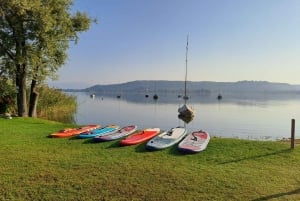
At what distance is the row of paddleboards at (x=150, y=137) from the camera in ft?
37.0

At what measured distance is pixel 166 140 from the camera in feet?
39.5

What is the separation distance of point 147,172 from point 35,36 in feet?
47.1

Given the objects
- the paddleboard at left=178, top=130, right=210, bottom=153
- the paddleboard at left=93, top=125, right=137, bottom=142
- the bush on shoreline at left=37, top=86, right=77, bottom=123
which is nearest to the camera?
the paddleboard at left=178, top=130, right=210, bottom=153

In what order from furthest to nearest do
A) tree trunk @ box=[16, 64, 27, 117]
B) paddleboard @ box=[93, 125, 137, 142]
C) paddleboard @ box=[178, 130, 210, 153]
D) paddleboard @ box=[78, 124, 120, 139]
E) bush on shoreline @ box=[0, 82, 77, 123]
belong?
1. bush on shoreline @ box=[0, 82, 77, 123]
2. tree trunk @ box=[16, 64, 27, 117]
3. paddleboard @ box=[78, 124, 120, 139]
4. paddleboard @ box=[93, 125, 137, 142]
5. paddleboard @ box=[178, 130, 210, 153]

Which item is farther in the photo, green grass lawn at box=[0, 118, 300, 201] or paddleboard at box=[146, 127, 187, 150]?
paddleboard at box=[146, 127, 187, 150]

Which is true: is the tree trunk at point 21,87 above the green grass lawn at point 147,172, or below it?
above

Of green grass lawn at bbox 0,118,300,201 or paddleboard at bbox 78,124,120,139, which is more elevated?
paddleboard at bbox 78,124,120,139

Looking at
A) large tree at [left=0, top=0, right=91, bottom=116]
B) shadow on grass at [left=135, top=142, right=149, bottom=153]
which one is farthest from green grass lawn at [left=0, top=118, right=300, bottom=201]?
large tree at [left=0, top=0, right=91, bottom=116]

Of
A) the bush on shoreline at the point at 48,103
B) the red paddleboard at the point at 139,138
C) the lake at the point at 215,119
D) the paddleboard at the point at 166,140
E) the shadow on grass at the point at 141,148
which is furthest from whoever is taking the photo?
the lake at the point at 215,119

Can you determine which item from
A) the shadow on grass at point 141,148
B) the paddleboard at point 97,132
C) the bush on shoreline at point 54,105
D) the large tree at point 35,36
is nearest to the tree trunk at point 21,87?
the large tree at point 35,36

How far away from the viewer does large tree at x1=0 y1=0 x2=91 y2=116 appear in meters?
19.5

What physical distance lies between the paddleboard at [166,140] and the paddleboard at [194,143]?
0.33 meters

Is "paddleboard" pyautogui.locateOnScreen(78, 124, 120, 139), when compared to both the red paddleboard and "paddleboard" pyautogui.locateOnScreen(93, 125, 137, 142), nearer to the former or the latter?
"paddleboard" pyautogui.locateOnScreen(93, 125, 137, 142)

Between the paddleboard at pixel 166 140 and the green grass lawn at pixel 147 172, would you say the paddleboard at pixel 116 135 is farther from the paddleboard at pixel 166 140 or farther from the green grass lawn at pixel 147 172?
the paddleboard at pixel 166 140
